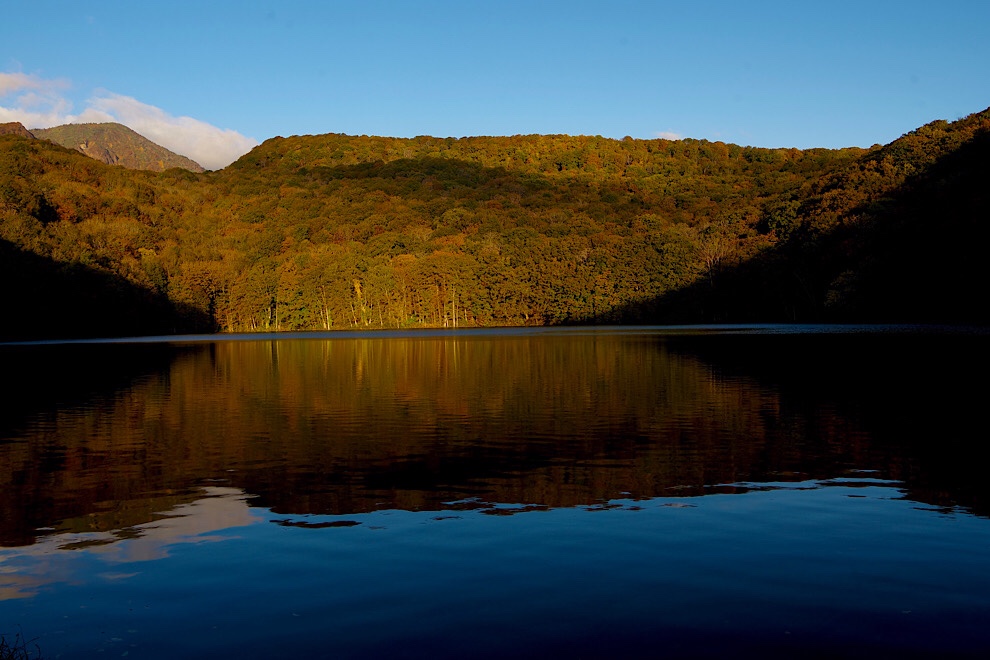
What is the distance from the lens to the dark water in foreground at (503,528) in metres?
8.52

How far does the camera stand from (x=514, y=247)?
156125 mm

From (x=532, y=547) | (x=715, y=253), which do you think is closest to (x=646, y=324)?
(x=715, y=253)

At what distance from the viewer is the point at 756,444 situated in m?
19.5

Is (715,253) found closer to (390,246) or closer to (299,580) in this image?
(390,246)

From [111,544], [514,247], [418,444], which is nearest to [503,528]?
[111,544]

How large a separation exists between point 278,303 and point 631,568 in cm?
14602

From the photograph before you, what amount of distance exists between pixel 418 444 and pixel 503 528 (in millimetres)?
7981

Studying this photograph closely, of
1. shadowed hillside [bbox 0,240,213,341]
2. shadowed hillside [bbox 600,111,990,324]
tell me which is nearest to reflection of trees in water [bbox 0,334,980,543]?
shadowed hillside [bbox 600,111,990,324]

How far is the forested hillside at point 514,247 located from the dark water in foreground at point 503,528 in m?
85.0

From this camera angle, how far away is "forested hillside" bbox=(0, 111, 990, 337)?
108 meters

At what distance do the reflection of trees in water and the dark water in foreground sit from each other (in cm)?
10

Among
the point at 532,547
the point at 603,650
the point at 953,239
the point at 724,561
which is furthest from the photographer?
the point at 953,239

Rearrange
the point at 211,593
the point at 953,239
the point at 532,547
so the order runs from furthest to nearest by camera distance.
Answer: the point at 953,239 → the point at 532,547 → the point at 211,593

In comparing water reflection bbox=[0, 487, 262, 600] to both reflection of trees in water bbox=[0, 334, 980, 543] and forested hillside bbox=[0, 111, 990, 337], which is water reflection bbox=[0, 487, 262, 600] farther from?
forested hillside bbox=[0, 111, 990, 337]
